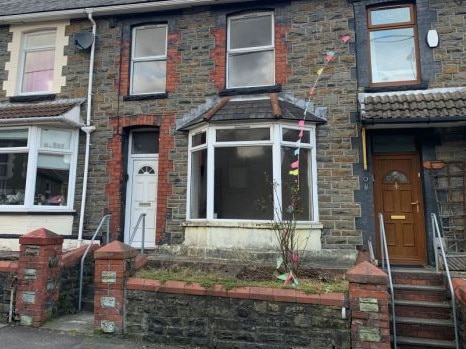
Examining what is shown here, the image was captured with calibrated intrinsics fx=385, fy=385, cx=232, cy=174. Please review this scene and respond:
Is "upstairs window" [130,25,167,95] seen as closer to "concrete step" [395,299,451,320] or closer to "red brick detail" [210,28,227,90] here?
"red brick detail" [210,28,227,90]

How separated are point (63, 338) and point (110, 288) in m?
0.91

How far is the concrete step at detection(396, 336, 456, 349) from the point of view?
5172mm

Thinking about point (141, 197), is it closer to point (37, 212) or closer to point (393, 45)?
point (37, 212)

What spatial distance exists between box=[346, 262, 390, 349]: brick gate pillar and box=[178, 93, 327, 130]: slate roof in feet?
11.7

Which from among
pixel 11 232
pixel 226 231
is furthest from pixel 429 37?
pixel 11 232

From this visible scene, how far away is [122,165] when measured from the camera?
8.66 metres

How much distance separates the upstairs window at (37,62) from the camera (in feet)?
30.9

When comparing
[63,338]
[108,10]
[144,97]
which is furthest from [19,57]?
[63,338]

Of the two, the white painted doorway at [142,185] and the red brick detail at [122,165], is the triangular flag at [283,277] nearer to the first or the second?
the red brick detail at [122,165]

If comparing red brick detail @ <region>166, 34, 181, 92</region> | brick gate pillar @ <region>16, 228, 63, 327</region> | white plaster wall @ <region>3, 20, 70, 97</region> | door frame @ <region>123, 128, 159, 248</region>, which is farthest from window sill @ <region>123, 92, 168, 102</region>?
brick gate pillar @ <region>16, 228, 63, 327</region>

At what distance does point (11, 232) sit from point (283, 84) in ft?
21.8

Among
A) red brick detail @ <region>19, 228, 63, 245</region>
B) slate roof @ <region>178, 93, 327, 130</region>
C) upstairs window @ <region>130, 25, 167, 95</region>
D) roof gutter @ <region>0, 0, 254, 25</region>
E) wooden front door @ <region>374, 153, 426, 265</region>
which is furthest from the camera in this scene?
upstairs window @ <region>130, 25, 167, 95</region>

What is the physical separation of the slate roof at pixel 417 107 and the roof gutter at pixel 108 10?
3.77 m

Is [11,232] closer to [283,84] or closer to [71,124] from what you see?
[71,124]
